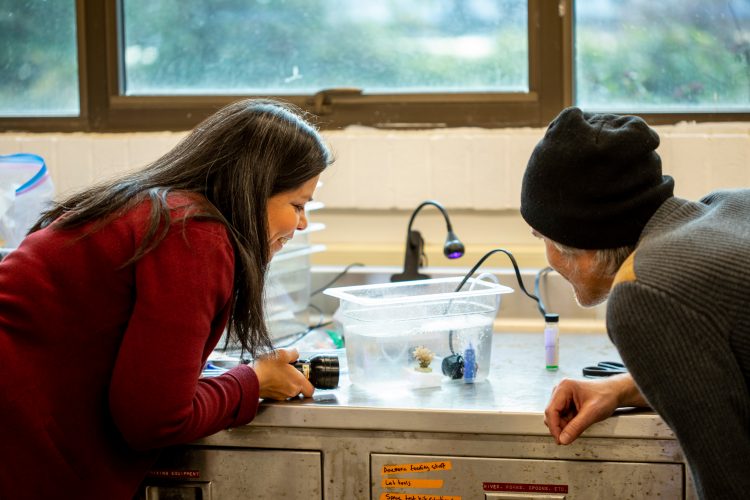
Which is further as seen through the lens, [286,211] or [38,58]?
[38,58]

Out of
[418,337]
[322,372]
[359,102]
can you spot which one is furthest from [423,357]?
[359,102]

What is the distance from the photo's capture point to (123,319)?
1.19 meters

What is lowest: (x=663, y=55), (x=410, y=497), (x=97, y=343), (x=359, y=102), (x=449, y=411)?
(x=410, y=497)

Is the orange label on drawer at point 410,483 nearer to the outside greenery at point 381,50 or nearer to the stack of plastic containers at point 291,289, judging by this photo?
the stack of plastic containers at point 291,289

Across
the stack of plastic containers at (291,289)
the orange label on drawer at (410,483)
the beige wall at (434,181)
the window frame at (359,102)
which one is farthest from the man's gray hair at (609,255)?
the window frame at (359,102)

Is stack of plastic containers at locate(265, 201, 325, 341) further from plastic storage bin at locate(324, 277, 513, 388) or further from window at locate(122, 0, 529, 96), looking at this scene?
window at locate(122, 0, 529, 96)

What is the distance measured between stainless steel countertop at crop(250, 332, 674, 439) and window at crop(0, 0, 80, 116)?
1.38 m

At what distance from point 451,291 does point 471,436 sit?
0.35 meters

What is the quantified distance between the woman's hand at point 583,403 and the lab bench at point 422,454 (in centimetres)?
2

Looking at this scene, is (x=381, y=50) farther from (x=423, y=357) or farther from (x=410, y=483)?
(x=410, y=483)

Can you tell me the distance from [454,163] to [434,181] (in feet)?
0.22

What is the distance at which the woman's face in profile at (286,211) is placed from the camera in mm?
1339

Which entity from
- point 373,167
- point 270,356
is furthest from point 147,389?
point 373,167

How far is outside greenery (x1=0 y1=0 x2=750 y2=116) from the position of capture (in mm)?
2168
